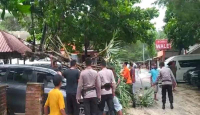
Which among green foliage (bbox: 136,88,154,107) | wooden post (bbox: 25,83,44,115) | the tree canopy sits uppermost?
the tree canopy

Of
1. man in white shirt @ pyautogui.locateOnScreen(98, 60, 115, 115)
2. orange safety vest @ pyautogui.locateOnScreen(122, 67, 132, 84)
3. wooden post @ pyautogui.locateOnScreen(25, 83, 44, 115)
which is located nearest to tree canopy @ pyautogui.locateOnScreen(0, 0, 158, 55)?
orange safety vest @ pyautogui.locateOnScreen(122, 67, 132, 84)

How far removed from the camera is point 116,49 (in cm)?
1091

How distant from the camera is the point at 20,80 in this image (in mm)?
8633

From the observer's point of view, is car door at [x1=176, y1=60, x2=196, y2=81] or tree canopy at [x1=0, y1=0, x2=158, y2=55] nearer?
tree canopy at [x1=0, y1=0, x2=158, y2=55]

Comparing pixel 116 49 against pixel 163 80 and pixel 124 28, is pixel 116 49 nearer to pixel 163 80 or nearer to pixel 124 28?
pixel 163 80

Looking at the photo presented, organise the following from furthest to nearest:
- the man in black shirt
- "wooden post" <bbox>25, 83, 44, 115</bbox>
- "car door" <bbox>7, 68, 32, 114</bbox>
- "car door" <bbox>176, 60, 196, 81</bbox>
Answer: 1. "car door" <bbox>176, 60, 196, 81</bbox>
2. "car door" <bbox>7, 68, 32, 114</bbox>
3. the man in black shirt
4. "wooden post" <bbox>25, 83, 44, 115</bbox>

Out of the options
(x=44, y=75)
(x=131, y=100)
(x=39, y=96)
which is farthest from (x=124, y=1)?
(x=39, y=96)

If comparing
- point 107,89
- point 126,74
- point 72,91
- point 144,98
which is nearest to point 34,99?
point 72,91

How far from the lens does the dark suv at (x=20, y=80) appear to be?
8.32m

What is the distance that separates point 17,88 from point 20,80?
0.28 meters

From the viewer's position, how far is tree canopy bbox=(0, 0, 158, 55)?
43.8ft

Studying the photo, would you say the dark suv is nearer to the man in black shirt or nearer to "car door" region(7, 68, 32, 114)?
"car door" region(7, 68, 32, 114)

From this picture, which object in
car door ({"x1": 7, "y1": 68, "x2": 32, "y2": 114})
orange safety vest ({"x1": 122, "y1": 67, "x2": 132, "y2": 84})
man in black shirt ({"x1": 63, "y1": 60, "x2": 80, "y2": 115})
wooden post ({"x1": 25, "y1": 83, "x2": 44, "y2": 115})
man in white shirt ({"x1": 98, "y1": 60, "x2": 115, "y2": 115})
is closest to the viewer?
wooden post ({"x1": 25, "y1": 83, "x2": 44, "y2": 115})

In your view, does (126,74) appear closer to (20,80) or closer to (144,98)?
(144,98)
